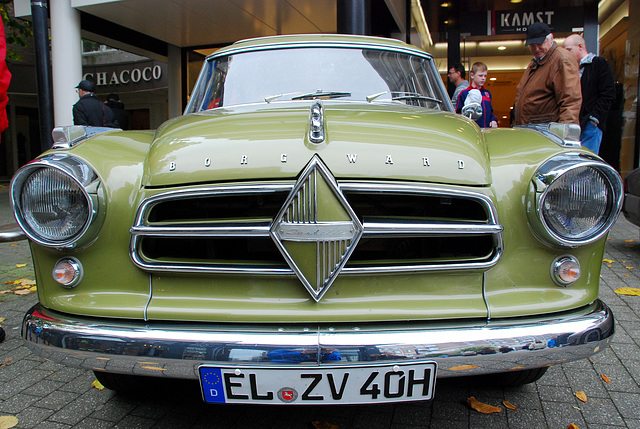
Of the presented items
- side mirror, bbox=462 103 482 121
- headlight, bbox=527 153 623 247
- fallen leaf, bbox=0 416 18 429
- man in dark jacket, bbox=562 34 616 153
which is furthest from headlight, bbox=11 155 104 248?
man in dark jacket, bbox=562 34 616 153

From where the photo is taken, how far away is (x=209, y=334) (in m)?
1.55

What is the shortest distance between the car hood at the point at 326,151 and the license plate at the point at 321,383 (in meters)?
0.61

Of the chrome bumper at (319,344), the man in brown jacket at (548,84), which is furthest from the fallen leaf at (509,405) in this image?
the man in brown jacket at (548,84)

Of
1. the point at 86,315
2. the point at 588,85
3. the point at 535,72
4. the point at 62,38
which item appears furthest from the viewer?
the point at 62,38

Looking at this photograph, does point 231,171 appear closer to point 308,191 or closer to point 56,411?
point 308,191

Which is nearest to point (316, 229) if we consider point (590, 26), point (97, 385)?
point (97, 385)

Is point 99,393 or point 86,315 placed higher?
point 86,315

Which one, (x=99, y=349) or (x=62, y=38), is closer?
(x=99, y=349)

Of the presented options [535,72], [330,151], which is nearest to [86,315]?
[330,151]

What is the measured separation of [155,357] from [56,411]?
983 millimetres

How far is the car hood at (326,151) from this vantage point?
1.68 meters

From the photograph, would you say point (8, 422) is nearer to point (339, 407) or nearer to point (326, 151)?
point (339, 407)

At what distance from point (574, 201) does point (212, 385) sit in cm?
134

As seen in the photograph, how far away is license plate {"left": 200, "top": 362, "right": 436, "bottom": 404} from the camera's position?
1.50 m
